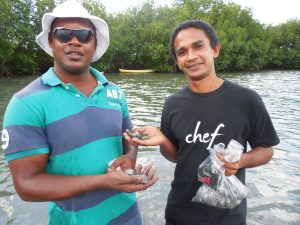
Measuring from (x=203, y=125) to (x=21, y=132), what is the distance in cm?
153

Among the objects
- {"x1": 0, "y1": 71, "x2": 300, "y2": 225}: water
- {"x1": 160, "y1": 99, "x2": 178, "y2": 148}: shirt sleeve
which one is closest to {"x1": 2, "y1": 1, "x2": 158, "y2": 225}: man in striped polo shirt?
{"x1": 160, "y1": 99, "x2": 178, "y2": 148}: shirt sleeve

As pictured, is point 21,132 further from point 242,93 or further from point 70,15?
point 242,93

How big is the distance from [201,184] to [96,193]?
0.97 metres

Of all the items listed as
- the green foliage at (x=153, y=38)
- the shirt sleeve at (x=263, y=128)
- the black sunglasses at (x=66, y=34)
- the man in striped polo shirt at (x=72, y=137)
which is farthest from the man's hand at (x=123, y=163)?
the green foliage at (x=153, y=38)

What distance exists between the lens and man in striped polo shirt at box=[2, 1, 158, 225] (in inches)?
80.5

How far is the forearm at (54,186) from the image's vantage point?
2.04 m

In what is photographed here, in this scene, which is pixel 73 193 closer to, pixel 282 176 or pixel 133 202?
pixel 133 202

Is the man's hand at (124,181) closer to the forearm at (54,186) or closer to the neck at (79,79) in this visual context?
the forearm at (54,186)

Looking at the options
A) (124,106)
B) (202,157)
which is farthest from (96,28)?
(202,157)

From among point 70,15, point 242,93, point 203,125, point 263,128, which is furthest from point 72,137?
point 263,128

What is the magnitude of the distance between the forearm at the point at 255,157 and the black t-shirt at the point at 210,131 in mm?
59

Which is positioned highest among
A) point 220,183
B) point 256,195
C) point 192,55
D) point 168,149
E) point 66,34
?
point 66,34

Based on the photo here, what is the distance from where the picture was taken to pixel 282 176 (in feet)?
21.6

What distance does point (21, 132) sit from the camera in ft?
6.56
